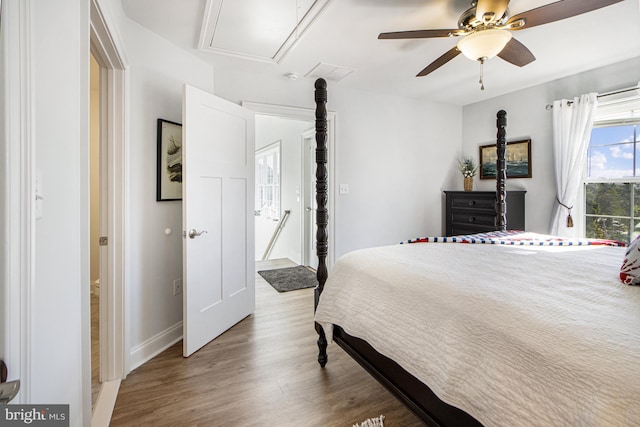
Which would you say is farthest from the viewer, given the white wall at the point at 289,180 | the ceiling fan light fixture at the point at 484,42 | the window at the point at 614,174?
the white wall at the point at 289,180

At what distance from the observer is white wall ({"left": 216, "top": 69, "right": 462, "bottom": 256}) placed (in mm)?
3489

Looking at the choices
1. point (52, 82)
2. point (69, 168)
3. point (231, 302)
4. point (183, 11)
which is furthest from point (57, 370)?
point (183, 11)

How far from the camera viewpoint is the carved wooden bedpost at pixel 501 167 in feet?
9.44

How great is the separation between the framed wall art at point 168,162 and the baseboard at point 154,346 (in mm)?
1017

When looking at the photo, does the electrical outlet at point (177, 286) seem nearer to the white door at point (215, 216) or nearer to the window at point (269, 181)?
the white door at point (215, 216)

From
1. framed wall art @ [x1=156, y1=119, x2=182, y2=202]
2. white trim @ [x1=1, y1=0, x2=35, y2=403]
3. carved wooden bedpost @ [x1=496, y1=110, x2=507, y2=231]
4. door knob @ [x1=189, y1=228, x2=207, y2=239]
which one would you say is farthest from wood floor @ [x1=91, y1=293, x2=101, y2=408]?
carved wooden bedpost @ [x1=496, y1=110, x2=507, y2=231]

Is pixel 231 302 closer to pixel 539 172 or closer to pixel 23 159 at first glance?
pixel 23 159

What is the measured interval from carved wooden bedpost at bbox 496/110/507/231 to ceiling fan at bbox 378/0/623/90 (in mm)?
869

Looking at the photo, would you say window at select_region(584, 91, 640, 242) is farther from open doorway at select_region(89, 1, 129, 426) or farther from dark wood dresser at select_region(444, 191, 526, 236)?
open doorway at select_region(89, 1, 129, 426)

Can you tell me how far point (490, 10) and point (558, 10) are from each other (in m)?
0.32

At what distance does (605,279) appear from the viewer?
1.23 meters

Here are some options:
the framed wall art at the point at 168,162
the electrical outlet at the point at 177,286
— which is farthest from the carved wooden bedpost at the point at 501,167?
the electrical outlet at the point at 177,286

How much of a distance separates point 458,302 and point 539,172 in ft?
10.5

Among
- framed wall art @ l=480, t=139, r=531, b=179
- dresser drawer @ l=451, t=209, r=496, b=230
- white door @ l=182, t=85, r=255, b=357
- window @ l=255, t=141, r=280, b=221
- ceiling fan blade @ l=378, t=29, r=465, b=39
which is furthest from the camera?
window @ l=255, t=141, r=280, b=221
